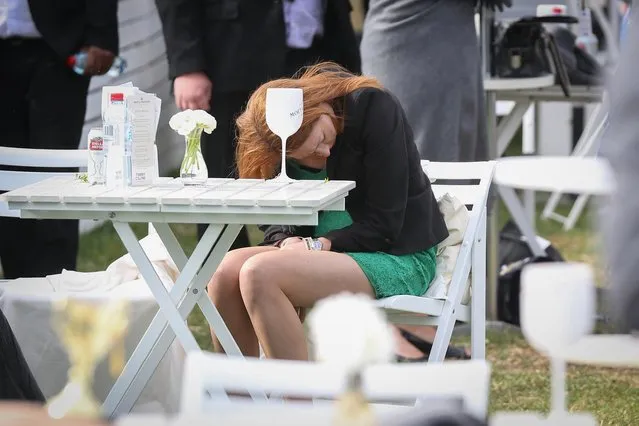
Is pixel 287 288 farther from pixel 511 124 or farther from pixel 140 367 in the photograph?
pixel 511 124

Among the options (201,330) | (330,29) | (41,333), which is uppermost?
(330,29)

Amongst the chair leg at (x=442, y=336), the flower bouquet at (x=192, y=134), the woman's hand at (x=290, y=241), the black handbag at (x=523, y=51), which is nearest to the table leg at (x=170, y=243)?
the flower bouquet at (x=192, y=134)

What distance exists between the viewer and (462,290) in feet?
12.0

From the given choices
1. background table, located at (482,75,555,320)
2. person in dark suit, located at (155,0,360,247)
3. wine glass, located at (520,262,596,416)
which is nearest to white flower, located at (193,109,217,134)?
person in dark suit, located at (155,0,360,247)

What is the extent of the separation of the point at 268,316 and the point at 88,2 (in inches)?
76.0

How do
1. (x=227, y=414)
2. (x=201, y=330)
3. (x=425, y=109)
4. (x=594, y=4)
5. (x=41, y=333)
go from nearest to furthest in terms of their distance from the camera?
(x=227, y=414)
(x=41, y=333)
(x=425, y=109)
(x=201, y=330)
(x=594, y=4)

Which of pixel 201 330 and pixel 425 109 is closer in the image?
pixel 425 109

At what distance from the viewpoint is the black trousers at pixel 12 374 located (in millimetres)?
2852

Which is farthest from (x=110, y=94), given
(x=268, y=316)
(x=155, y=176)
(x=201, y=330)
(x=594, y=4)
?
(x=594, y=4)

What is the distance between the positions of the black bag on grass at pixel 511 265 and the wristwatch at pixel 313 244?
6.72ft

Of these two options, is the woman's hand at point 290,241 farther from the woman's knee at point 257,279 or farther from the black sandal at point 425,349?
the black sandal at point 425,349

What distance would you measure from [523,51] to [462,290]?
2127 millimetres

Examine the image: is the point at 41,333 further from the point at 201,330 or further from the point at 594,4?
the point at 594,4

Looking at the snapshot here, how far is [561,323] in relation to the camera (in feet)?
5.50
